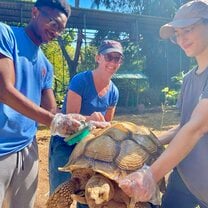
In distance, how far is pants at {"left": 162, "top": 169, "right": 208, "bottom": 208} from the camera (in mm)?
2205

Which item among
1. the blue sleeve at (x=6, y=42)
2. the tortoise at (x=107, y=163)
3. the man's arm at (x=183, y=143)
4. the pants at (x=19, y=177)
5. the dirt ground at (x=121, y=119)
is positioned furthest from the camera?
the dirt ground at (x=121, y=119)

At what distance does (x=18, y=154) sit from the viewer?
2369 millimetres

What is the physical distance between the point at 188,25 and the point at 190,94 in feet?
1.23

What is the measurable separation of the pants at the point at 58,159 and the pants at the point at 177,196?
2.29 feet

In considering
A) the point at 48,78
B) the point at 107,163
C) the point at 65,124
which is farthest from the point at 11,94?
the point at 107,163

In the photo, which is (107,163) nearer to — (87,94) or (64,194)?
(64,194)

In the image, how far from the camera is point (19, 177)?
243cm

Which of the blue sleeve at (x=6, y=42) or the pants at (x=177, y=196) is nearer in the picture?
the blue sleeve at (x=6, y=42)

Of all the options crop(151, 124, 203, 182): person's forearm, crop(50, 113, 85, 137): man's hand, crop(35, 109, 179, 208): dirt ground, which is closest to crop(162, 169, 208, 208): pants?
crop(151, 124, 203, 182): person's forearm

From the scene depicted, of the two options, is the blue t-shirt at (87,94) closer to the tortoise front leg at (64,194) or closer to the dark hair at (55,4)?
the dark hair at (55,4)

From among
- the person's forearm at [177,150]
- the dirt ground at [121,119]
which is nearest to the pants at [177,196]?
the person's forearm at [177,150]

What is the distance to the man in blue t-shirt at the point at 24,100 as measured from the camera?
2115 mm

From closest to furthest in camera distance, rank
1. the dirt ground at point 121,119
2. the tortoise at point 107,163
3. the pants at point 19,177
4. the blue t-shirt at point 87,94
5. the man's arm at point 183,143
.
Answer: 1. the man's arm at point 183,143
2. the tortoise at point 107,163
3. the pants at point 19,177
4. the blue t-shirt at point 87,94
5. the dirt ground at point 121,119

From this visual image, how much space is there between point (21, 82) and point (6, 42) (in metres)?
0.29
